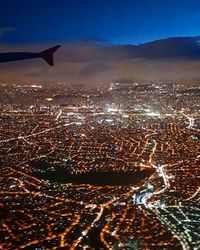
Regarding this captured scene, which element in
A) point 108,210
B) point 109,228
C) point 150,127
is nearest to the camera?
point 109,228

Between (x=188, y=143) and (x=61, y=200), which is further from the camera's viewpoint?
(x=188, y=143)

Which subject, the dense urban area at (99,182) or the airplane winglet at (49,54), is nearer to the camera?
the airplane winglet at (49,54)

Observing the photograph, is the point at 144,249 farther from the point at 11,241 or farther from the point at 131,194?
the point at 131,194

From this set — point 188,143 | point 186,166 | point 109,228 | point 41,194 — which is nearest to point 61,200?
point 41,194

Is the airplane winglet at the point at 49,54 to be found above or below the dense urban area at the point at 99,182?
above
